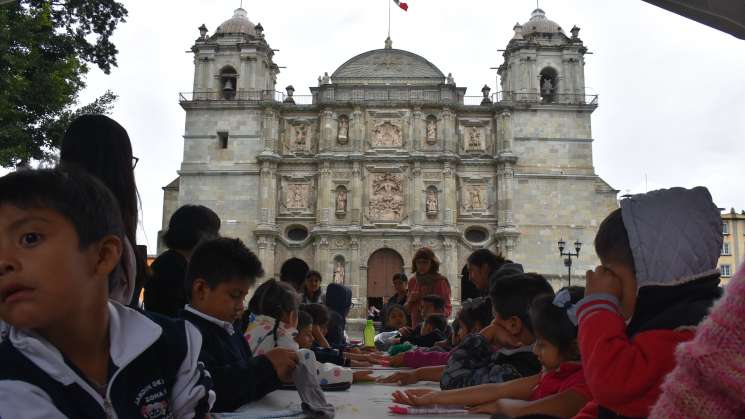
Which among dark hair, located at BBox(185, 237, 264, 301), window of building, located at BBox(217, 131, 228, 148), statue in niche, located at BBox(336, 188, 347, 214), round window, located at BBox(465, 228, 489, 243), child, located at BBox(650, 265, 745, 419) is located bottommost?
child, located at BBox(650, 265, 745, 419)

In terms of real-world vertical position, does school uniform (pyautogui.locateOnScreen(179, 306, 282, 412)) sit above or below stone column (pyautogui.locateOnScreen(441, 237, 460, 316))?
below

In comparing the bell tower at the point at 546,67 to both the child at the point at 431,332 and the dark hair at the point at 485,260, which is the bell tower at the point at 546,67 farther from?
the dark hair at the point at 485,260

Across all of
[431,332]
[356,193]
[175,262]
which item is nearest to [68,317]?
[175,262]

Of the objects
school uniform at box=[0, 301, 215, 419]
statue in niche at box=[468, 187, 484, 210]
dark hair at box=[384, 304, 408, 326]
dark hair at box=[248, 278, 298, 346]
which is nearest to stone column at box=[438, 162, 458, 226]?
statue in niche at box=[468, 187, 484, 210]

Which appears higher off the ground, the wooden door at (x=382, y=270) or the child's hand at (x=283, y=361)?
the wooden door at (x=382, y=270)

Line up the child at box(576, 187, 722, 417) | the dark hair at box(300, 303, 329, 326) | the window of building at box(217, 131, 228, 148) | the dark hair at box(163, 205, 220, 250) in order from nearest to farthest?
the child at box(576, 187, 722, 417), the dark hair at box(163, 205, 220, 250), the dark hair at box(300, 303, 329, 326), the window of building at box(217, 131, 228, 148)

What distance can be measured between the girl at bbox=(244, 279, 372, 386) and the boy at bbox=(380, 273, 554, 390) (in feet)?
3.48

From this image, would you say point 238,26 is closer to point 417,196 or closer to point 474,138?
point 417,196

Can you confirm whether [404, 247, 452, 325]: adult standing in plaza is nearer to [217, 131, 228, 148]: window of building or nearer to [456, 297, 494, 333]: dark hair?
[456, 297, 494, 333]: dark hair

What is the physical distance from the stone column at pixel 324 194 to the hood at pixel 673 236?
26.7 metres

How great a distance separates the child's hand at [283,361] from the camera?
3.34m

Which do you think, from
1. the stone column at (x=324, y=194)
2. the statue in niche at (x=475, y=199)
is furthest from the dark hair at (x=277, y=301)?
the statue in niche at (x=475, y=199)

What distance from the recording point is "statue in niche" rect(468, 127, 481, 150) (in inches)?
1195

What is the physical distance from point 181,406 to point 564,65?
101 feet
